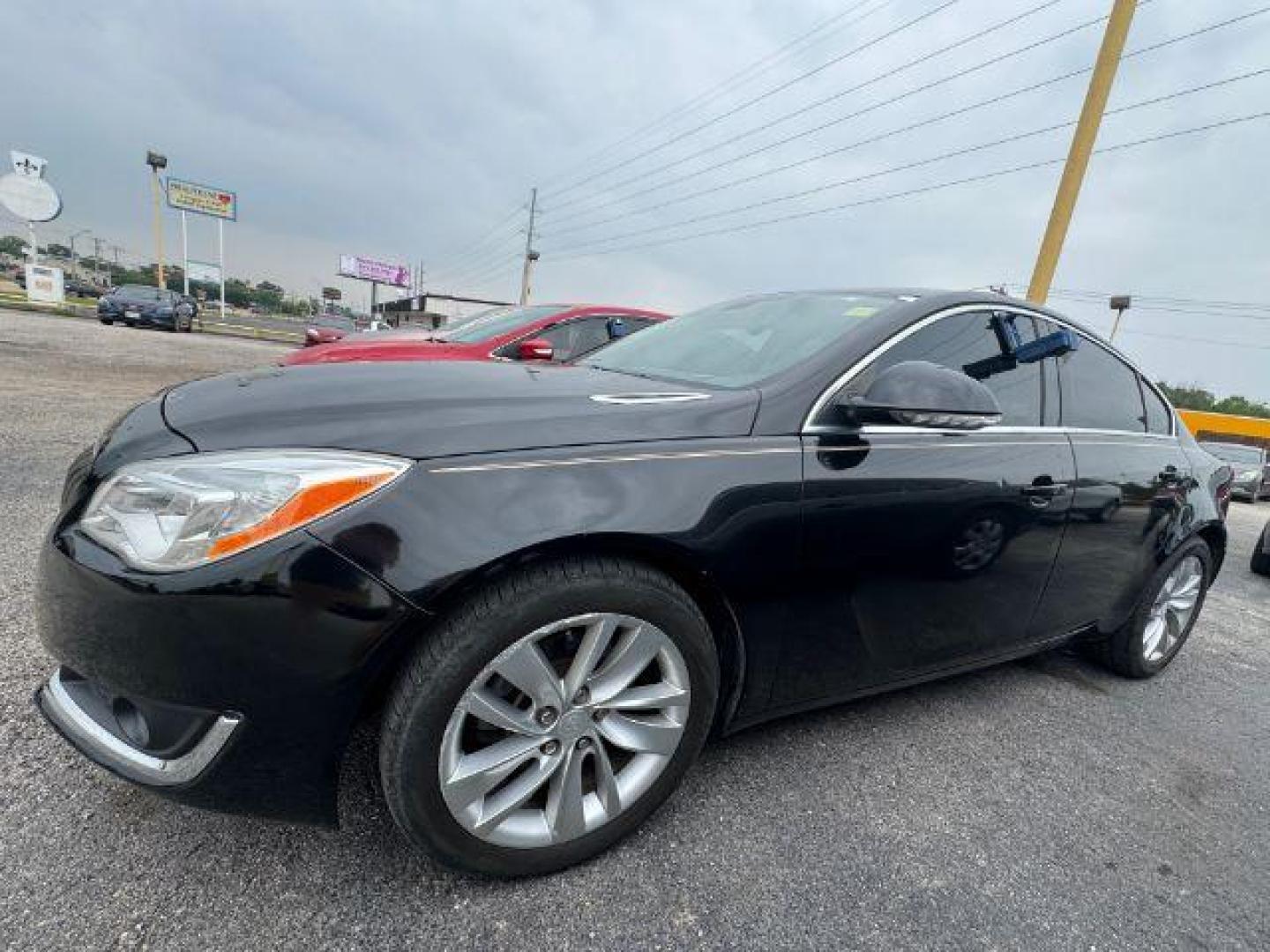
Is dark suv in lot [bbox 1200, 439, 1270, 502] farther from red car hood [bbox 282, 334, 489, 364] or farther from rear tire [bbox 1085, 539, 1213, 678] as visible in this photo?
red car hood [bbox 282, 334, 489, 364]

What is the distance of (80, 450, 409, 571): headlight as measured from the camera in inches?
50.0

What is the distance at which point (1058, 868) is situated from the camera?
1831 mm

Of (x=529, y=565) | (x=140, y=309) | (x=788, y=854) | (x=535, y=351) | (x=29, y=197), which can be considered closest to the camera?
(x=529, y=565)

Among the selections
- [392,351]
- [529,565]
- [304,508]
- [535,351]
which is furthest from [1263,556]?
[304,508]

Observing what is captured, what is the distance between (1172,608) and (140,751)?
13.1ft

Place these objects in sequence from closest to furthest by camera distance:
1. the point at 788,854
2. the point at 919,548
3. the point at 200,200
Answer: the point at 788,854 → the point at 919,548 → the point at 200,200

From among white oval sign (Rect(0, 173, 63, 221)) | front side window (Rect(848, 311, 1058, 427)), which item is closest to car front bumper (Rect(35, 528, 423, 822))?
front side window (Rect(848, 311, 1058, 427))

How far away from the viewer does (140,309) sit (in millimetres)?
18875

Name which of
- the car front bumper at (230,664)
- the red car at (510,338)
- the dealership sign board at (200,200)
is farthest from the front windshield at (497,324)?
the dealership sign board at (200,200)

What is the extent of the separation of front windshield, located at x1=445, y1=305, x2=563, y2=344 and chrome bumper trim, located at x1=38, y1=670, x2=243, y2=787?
4.52 m

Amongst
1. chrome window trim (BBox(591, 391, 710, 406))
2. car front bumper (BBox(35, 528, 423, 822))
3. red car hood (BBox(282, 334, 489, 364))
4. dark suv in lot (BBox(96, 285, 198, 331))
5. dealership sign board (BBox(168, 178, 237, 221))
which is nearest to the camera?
car front bumper (BBox(35, 528, 423, 822))

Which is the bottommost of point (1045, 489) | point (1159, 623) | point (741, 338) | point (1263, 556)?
point (1263, 556)

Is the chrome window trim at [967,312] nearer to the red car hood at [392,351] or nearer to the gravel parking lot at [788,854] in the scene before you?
the gravel parking lot at [788,854]

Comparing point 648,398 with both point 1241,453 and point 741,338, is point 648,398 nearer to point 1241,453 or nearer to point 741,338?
point 741,338
